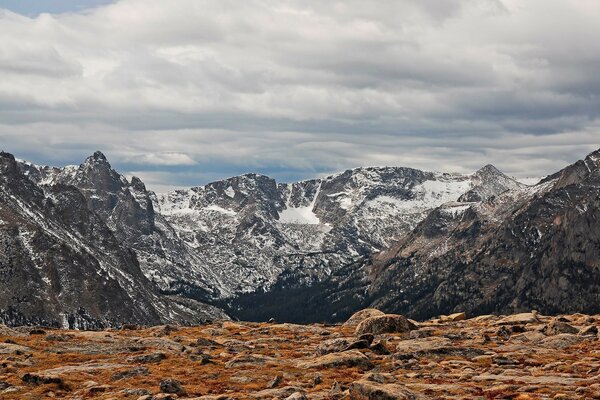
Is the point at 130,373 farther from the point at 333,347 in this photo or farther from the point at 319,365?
the point at 333,347

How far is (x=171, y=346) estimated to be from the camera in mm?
71188

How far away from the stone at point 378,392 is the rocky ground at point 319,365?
6cm

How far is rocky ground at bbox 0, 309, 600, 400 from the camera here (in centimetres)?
4222

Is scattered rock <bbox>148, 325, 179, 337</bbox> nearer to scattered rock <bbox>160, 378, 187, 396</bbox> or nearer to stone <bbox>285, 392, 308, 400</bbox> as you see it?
scattered rock <bbox>160, 378, 187, 396</bbox>

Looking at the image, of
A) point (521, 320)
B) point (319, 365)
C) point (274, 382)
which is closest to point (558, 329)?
point (521, 320)


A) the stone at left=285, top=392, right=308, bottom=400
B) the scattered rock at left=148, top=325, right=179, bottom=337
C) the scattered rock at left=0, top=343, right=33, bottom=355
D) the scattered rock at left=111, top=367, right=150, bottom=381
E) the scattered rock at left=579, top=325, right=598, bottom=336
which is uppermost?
the scattered rock at left=579, top=325, right=598, bottom=336

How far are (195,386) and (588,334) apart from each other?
3830 cm

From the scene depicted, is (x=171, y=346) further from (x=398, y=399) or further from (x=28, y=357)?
(x=398, y=399)

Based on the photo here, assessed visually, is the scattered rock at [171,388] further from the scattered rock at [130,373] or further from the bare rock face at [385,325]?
the bare rock face at [385,325]

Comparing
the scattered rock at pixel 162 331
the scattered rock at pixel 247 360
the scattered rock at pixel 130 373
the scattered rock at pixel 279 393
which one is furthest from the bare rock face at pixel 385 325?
the scattered rock at pixel 279 393

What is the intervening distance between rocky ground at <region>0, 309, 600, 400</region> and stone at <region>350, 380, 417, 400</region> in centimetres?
6

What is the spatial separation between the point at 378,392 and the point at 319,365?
16.2 metres

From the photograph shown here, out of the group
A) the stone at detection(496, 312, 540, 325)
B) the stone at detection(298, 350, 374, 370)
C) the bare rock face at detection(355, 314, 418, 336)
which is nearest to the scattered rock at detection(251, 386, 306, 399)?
the stone at detection(298, 350, 374, 370)

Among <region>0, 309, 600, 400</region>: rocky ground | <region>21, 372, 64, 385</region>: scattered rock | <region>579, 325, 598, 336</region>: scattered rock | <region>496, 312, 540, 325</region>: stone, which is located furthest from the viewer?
<region>496, 312, 540, 325</region>: stone
